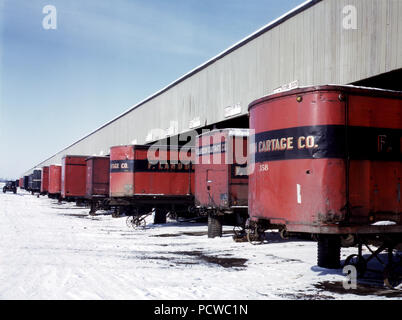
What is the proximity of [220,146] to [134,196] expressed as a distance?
7.18m

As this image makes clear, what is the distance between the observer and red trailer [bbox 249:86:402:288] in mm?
7762

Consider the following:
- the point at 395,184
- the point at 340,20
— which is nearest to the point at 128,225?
the point at 340,20

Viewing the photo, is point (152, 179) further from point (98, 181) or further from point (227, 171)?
point (98, 181)

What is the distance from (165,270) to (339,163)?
15.3 ft

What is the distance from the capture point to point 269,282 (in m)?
8.80

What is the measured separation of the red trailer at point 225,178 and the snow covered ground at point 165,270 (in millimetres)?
987

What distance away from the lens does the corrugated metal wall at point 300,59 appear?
40.0 feet

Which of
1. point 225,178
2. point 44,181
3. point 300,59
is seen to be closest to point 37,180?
point 44,181

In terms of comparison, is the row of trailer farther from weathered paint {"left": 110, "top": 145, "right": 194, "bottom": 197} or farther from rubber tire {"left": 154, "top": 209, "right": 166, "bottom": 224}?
rubber tire {"left": 154, "top": 209, "right": 166, "bottom": 224}

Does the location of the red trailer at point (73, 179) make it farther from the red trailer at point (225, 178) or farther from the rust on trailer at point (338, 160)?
the rust on trailer at point (338, 160)

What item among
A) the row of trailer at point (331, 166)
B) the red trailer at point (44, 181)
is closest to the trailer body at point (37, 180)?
the red trailer at point (44, 181)

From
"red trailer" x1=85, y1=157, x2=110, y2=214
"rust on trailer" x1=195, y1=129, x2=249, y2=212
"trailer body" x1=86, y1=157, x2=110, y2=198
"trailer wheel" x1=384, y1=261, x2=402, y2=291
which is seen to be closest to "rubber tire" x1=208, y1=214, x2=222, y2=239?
"rust on trailer" x1=195, y1=129, x2=249, y2=212

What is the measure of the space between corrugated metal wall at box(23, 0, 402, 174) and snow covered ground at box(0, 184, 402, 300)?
560 centimetres

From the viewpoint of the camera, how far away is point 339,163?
779cm
